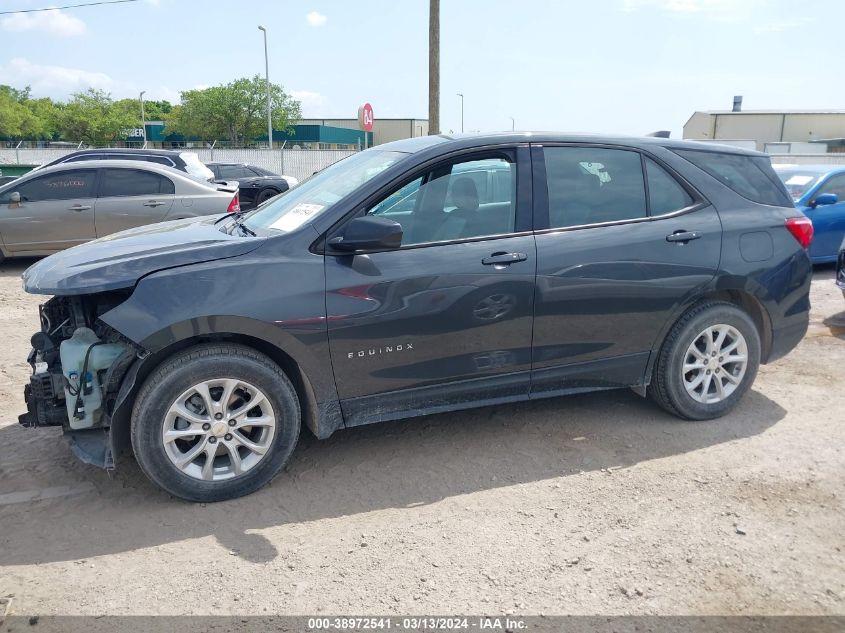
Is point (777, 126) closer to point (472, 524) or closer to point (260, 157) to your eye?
point (260, 157)

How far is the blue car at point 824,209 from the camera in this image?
31.4 ft

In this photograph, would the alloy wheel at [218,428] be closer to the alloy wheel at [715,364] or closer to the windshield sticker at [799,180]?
the alloy wheel at [715,364]

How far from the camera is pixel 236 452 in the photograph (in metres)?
3.54

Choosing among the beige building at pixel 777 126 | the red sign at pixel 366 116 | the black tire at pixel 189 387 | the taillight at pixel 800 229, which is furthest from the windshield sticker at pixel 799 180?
the beige building at pixel 777 126

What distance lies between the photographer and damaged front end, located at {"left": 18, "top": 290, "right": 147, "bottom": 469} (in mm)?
3414

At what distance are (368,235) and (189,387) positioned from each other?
1167 millimetres

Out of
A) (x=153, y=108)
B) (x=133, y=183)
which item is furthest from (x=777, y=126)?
(x=153, y=108)

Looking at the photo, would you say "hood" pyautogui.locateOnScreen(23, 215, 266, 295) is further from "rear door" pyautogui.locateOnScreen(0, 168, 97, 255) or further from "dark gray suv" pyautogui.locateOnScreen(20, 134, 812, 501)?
"rear door" pyautogui.locateOnScreen(0, 168, 97, 255)

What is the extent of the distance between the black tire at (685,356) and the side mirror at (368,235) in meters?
1.97

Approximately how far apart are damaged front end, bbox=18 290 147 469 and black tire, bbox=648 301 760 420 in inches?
122

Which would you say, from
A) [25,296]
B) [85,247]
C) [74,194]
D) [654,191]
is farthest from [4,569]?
[74,194]

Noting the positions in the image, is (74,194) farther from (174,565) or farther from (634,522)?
(634,522)

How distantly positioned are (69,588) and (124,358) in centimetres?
105

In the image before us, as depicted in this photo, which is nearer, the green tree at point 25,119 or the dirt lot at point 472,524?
the dirt lot at point 472,524
